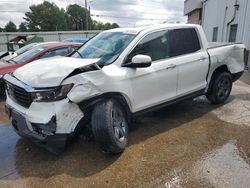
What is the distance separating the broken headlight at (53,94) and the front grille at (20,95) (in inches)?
6.0

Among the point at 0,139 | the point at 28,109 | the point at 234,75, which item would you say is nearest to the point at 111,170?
the point at 28,109

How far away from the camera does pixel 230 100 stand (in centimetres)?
607

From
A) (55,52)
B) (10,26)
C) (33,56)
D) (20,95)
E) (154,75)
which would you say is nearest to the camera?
(20,95)

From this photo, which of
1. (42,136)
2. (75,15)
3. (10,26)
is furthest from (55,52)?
(75,15)

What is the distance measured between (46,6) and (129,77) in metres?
84.4

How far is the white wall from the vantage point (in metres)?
10.9

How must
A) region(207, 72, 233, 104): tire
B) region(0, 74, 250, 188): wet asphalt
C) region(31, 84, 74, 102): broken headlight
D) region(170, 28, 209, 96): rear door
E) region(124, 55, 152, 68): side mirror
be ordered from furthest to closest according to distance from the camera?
region(207, 72, 233, 104): tire
region(170, 28, 209, 96): rear door
region(124, 55, 152, 68): side mirror
region(31, 84, 74, 102): broken headlight
region(0, 74, 250, 188): wet asphalt

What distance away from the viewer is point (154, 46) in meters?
4.20

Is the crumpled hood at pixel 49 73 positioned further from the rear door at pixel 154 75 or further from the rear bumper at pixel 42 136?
the rear door at pixel 154 75

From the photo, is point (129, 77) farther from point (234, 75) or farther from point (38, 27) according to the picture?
point (38, 27)

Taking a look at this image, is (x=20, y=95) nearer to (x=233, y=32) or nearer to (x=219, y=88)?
(x=219, y=88)

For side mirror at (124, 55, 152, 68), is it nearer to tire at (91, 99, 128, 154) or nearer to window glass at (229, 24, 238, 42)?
tire at (91, 99, 128, 154)

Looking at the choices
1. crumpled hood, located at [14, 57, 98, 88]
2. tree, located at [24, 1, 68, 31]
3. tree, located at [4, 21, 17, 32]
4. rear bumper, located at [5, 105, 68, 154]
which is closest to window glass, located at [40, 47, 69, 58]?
crumpled hood, located at [14, 57, 98, 88]

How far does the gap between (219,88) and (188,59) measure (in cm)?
144
